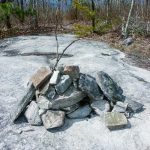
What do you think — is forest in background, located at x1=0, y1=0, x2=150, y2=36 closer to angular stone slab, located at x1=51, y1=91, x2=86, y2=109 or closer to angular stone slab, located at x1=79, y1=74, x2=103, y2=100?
angular stone slab, located at x1=79, y1=74, x2=103, y2=100

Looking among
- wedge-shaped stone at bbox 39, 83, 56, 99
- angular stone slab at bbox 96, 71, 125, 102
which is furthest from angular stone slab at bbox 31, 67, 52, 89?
angular stone slab at bbox 96, 71, 125, 102

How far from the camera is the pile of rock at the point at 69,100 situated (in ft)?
16.6

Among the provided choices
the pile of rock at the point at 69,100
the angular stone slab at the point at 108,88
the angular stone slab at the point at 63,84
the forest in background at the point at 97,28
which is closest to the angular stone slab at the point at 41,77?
the pile of rock at the point at 69,100

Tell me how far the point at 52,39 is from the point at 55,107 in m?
6.69

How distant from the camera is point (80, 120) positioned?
514 cm

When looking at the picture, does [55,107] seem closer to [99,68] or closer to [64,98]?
[64,98]

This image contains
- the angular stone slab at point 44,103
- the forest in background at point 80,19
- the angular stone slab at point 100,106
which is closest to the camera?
the angular stone slab at point 44,103

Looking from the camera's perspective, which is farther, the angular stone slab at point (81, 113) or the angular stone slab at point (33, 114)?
the angular stone slab at point (81, 113)

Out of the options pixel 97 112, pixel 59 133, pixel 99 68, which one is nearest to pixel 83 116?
pixel 97 112

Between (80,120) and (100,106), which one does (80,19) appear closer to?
(100,106)

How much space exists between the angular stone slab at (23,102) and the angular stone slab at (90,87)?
827 millimetres

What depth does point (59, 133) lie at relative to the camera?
4.82 meters

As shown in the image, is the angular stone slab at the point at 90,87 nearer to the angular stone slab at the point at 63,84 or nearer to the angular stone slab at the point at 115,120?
the angular stone slab at the point at 63,84

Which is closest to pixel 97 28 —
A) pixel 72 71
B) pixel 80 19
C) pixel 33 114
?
pixel 80 19
